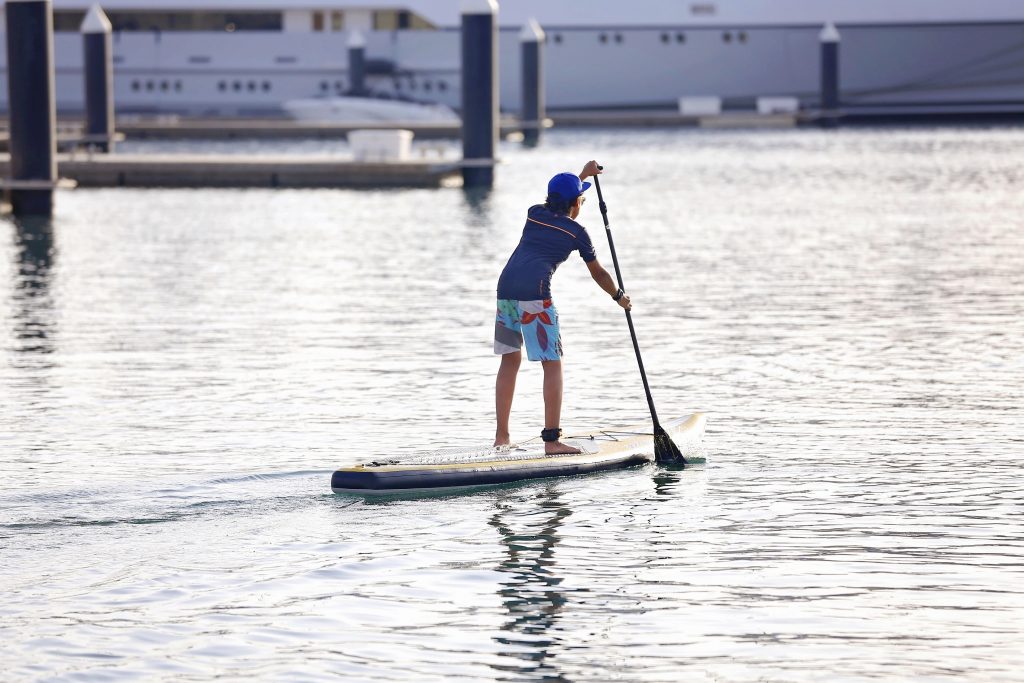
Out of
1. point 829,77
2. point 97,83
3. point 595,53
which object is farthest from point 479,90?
point 595,53

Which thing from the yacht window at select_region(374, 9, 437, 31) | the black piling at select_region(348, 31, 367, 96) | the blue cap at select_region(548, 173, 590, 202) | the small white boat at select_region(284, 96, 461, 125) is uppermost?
the yacht window at select_region(374, 9, 437, 31)

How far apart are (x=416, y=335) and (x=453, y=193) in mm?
18816

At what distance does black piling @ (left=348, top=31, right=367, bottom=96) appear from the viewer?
234ft

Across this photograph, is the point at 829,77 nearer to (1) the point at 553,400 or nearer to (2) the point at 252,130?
(2) the point at 252,130

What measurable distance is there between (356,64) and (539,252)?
62.8 m

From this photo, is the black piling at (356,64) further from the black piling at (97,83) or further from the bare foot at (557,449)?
the bare foot at (557,449)

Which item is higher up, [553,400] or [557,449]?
[553,400]

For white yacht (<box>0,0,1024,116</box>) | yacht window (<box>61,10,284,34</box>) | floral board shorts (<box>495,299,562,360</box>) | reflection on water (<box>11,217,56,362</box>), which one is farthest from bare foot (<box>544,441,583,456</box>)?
yacht window (<box>61,10,284,34</box>)

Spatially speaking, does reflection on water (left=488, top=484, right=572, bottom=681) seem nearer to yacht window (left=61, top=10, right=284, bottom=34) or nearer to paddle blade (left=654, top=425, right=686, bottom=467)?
paddle blade (left=654, top=425, right=686, bottom=467)

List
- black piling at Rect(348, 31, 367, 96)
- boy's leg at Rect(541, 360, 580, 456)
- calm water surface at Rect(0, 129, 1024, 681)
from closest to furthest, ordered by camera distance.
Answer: calm water surface at Rect(0, 129, 1024, 681)
boy's leg at Rect(541, 360, 580, 456)
black piling at Rect(348, 31, 367, 96)

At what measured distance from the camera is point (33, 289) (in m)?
20.0

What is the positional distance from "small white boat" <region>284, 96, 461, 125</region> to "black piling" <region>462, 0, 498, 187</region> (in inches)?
1354

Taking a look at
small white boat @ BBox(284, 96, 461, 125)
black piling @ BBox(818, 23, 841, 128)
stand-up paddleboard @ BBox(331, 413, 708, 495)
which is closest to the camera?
stand-up paddleboard @ BBox(331, 413, 708, 495)

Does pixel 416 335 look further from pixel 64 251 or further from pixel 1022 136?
pixel 1022 136
